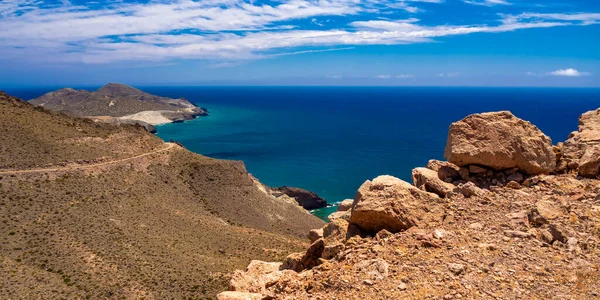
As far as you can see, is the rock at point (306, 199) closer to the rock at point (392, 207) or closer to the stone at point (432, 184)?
the stone at point (432, 184)

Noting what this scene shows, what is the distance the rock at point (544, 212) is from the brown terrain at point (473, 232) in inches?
1.3

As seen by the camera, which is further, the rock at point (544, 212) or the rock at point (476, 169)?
the rock at point (476, 169)

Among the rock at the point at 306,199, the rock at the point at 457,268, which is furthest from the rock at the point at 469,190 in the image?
the rock at the point at 306,199

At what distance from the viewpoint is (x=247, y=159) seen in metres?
126

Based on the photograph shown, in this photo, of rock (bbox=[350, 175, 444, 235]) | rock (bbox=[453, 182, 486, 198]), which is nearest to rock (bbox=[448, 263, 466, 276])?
rock (bbox=[350, 175, 444, 235])

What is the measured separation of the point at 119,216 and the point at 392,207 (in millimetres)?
37038

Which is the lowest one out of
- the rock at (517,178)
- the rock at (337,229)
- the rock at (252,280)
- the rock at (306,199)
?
the rock at (306,199)

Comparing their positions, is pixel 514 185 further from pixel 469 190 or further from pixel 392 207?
pixel 392 207

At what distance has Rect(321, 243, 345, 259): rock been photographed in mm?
13693

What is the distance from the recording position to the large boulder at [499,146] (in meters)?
16.4

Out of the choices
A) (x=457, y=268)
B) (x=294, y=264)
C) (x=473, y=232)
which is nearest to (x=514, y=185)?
(x=473, y=232)

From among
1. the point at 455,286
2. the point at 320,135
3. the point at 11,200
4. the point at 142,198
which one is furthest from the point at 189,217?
the point at 320,135

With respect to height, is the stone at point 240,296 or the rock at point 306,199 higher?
the stone at point 240,296

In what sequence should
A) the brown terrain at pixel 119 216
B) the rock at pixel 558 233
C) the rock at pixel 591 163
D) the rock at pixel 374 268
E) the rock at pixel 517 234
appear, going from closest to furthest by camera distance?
the rock at pixel 374 268 < the rock at pixel 558 233 < the rock at pixel 517 234 < the rock at pixel 591 163 < the brown terrain at pixel 119 216
